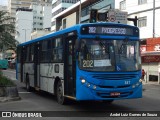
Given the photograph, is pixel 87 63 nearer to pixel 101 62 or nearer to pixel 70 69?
pixel 101 62

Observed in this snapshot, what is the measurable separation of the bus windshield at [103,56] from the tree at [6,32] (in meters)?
11.6

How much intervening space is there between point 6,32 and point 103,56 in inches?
502

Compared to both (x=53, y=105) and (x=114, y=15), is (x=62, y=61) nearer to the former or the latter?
(x=53, y=105)

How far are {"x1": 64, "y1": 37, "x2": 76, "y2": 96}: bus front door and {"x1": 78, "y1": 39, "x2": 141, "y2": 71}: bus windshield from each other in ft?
2.23

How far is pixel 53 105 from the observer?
539 inches

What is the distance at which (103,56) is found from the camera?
11.8m

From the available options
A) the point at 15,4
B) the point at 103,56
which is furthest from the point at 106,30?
the point at 15,4

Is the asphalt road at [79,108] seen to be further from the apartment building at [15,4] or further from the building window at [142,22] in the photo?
the apartment building at [15,4]

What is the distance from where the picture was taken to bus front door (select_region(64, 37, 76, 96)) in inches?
486

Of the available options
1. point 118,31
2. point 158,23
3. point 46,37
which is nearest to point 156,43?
point 158,23

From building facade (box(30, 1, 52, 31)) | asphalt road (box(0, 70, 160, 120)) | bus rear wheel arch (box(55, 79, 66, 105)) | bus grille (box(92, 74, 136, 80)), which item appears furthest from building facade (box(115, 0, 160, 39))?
building facade (box(30, 1, 52, 31))

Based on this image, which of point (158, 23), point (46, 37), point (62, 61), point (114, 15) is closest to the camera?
point (62, 61)

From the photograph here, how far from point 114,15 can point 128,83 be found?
2233 cm

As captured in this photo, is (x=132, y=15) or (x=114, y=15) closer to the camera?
(x=114, y=15)
